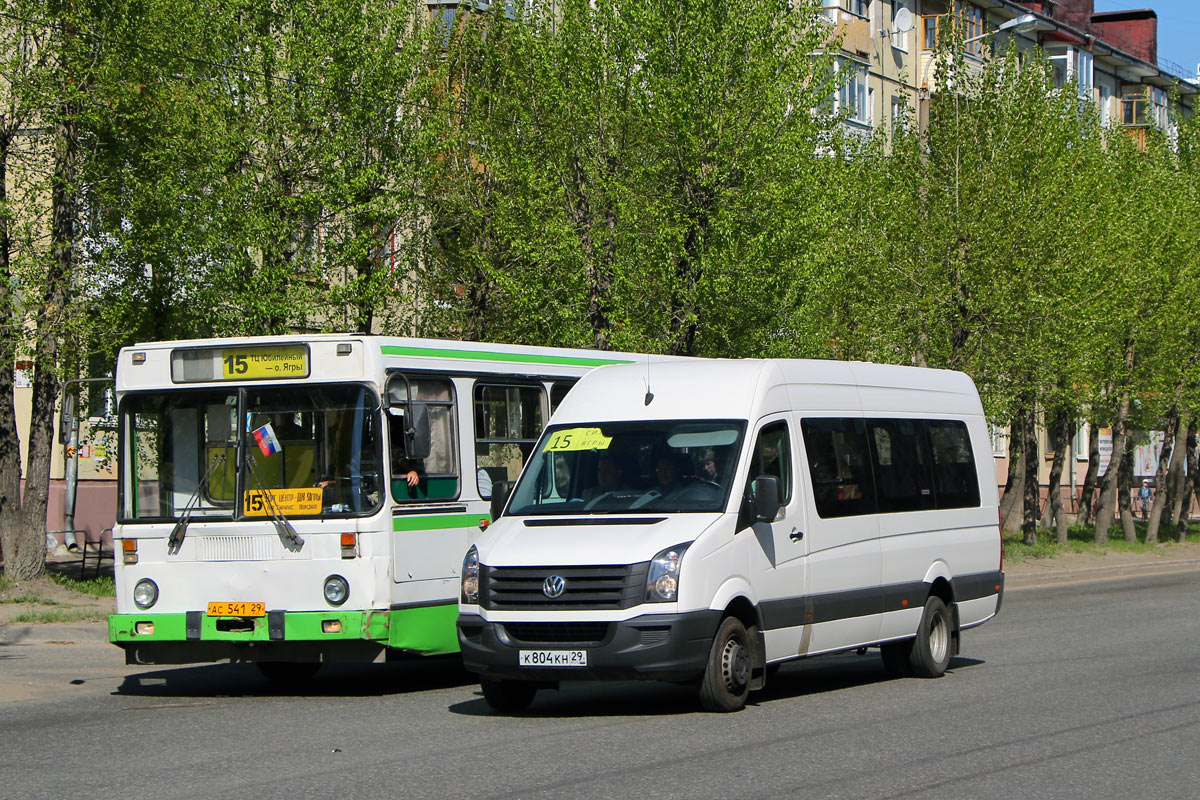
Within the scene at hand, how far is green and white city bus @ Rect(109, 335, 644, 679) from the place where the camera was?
1233 cm

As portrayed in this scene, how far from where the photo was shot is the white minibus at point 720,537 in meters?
10.5

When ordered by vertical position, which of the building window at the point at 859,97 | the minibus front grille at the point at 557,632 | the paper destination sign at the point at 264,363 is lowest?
the minibus front grille at the point at 557,632

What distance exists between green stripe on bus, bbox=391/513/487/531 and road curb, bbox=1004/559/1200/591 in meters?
15.5

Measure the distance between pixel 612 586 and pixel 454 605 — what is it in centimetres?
295

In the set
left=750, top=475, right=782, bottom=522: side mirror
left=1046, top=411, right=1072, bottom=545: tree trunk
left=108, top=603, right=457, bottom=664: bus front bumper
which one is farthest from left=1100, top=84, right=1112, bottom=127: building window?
left=750, top=475, right=782, bottom=522: side mirror

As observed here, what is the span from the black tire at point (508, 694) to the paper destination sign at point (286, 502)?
2.21 meters

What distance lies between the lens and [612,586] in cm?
1043

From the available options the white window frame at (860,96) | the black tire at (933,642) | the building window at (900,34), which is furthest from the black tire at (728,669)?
the building window at (900,34)

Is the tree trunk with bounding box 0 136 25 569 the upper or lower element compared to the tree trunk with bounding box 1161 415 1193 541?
upper

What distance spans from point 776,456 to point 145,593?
200 inches

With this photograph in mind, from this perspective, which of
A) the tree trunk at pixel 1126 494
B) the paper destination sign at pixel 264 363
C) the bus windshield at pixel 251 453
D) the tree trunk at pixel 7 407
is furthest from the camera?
the tree trunk at pixel 1126 494

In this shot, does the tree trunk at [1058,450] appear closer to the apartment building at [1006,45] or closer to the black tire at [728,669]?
the apartment building at [1006,45]

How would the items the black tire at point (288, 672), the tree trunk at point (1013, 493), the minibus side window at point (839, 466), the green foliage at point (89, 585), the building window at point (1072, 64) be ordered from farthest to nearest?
the building window at point (1072, 64), the tree trunk at point (1013, 493), the green foliage at point (89, 585), the black tire at point (288, 672), the minibus side window at point (839, 466)

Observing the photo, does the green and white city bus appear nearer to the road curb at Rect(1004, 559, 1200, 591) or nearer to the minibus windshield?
the minibus windshield
